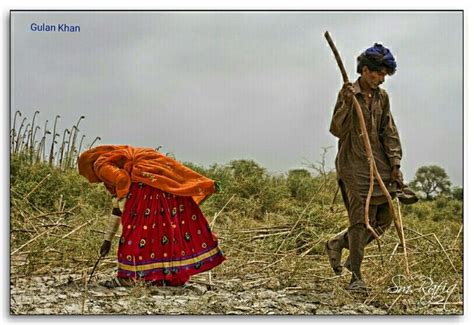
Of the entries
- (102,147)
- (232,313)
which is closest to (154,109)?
(102,147)

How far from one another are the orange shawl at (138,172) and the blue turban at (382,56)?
1.06 metres

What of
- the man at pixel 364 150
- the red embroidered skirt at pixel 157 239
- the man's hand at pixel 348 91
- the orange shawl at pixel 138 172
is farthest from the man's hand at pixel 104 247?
the man's hand at pixel 348 91

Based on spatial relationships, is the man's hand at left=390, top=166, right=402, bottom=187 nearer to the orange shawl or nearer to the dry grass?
the dry grass

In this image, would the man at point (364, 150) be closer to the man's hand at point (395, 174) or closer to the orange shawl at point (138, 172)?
the man's hand at point (395, 174)

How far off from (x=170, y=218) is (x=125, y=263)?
0.34 metres

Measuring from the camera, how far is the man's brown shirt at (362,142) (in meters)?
6.15

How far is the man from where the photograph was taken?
6156 mm

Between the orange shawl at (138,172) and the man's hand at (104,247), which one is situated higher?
the orange shawl at (138,172)

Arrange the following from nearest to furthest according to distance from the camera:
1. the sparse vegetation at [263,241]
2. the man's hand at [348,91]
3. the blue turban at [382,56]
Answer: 1. the man's hand at [348,91]
2. the blue turban at [382,56]
3. the sparse vegetation at [263,241]

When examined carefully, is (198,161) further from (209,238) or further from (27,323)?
(27,323)

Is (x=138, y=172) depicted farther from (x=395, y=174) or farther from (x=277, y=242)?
(x=395, y=174)

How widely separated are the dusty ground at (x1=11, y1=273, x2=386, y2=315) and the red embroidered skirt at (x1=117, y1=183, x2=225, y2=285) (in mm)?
99

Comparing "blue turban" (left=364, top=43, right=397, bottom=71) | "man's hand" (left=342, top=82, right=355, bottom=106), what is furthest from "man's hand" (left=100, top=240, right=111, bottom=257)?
"blue turban" (left=364, top=43, right=397, bottom=71)

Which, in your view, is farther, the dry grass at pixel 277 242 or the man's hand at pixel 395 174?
the dry grass at pixel 277 242
